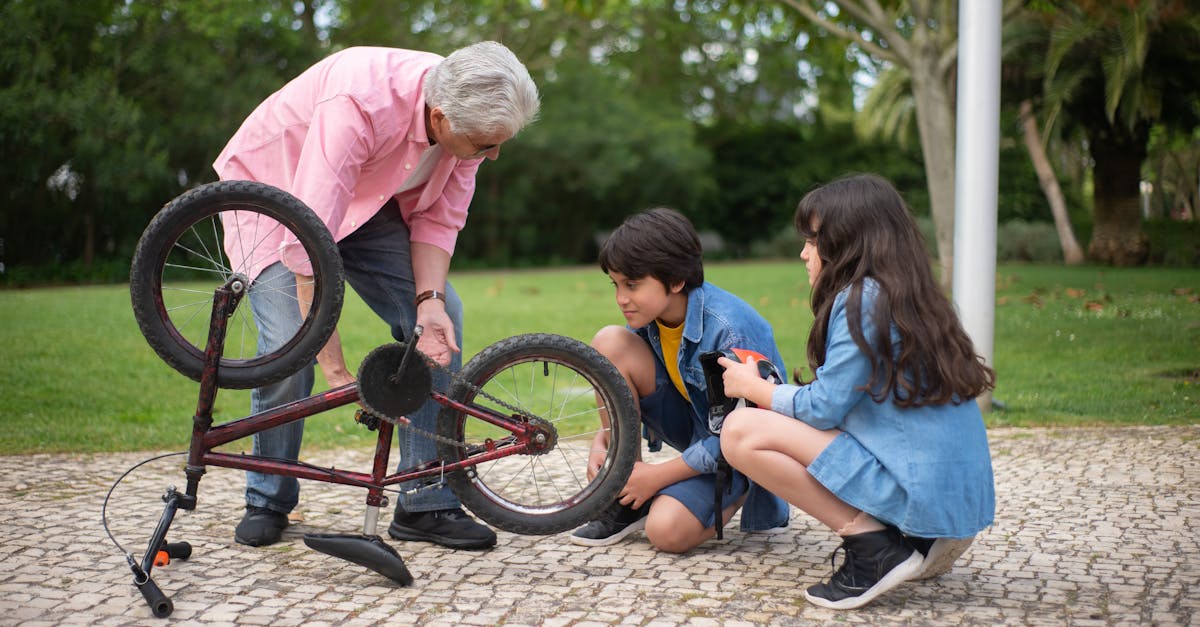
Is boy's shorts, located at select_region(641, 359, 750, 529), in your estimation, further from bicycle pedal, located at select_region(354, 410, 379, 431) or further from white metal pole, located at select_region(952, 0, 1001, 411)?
white metal pole, located at select_region(952, 0, 1001, 411)

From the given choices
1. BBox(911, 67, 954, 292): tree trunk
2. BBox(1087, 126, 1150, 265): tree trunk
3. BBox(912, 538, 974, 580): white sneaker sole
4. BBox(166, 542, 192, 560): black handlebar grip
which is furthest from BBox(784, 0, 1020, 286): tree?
BBox(166, 542, 192, 560): black handlebar grip

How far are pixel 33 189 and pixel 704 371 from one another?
60.1ft

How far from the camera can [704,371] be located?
3264 mm

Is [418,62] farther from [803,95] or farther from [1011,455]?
[803,95]

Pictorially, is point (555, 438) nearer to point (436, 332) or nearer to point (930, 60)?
point (436, 332)

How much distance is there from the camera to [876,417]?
9.61 ft

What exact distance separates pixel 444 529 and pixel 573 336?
6.49 metres

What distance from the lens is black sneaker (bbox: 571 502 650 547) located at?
11.9 ft

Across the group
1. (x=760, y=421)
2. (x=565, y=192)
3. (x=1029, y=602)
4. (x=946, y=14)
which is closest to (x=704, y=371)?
(x=760, y=421)

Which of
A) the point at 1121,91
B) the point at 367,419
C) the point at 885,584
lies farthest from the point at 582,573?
the point at 1121,91

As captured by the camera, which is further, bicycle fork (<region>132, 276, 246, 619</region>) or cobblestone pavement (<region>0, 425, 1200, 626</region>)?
bicycle fork (<region>132, 276, 246, 619</region>)

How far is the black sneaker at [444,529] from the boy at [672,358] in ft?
1.09

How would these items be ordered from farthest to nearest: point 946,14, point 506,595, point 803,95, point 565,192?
point 803,95 → point 565,192 → point 946,14 → point 506,595

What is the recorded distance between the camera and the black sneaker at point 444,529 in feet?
11.6
